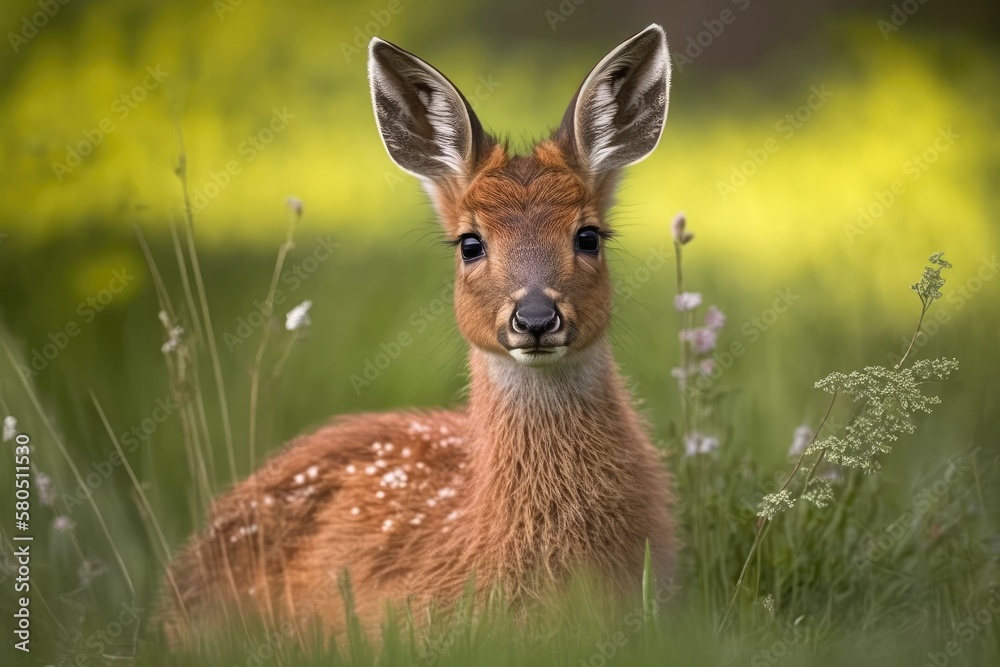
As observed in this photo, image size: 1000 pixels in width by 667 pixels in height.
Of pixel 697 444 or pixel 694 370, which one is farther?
pixel 694 370

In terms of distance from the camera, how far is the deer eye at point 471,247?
181 inches

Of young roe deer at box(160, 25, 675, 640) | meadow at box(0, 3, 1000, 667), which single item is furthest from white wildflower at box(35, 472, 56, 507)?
young roe deer at box(160, 25, 675, 640)

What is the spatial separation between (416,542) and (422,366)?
9.52 feet

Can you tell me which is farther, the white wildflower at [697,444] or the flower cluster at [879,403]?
the white wildflower at [697,444]

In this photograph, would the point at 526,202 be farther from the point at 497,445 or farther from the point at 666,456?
the point at 666,456

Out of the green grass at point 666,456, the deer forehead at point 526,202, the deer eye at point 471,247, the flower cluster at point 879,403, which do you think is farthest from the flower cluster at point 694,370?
the flower cluster at point 879,403

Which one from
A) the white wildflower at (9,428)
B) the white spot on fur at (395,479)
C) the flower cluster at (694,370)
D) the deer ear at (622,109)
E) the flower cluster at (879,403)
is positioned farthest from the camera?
the flower cluster at (694,370)

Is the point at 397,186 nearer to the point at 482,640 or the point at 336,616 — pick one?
the point at 336,616

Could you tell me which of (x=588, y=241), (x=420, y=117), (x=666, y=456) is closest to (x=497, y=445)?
(x=588, y=241)

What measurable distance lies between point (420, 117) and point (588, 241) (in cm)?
88

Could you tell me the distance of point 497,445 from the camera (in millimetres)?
4609

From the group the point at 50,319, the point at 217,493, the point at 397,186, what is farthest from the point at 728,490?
the point at 397,186

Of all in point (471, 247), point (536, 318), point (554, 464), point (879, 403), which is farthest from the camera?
point (471, 247)

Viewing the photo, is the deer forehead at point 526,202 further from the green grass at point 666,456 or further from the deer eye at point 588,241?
the green grass at point 666,456
